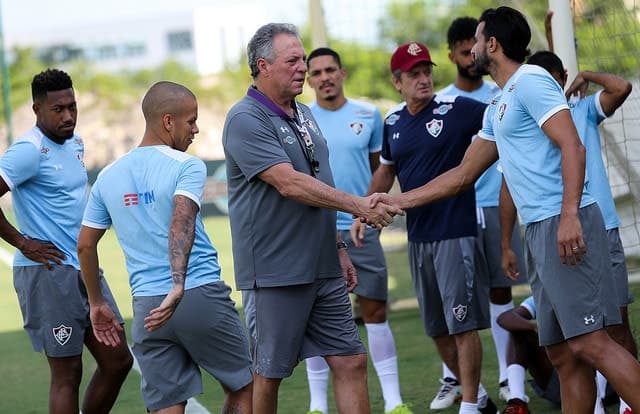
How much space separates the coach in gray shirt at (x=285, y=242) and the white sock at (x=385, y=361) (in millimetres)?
1625

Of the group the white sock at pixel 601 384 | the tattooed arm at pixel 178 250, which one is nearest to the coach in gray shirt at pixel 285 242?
the tattooed arm at pixel 178 250

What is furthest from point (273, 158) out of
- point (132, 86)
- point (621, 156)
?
point (132, 86)

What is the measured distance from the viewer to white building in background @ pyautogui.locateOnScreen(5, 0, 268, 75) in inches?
3740

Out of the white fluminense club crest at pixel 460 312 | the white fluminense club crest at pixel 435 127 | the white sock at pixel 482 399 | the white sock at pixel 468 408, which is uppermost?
the white fluminense club crest at pixel 435 127

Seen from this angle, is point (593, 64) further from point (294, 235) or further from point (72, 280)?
point (72, 280)

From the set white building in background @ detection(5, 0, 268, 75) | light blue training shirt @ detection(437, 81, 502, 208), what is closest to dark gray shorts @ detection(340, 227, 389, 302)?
light blue training shirt @ detection(437, 81, 502, 208)

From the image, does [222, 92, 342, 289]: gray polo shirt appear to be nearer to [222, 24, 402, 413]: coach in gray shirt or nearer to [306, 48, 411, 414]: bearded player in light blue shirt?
[222, 24, 402, 413]: coach in gray shirt

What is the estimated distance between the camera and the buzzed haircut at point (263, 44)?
225 inches

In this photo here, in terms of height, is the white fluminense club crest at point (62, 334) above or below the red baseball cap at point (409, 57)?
below

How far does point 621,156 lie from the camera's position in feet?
26.3

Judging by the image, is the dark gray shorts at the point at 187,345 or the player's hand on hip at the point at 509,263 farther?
the player's hand on hip at the point at 509,263

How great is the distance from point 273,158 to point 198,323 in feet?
2.91

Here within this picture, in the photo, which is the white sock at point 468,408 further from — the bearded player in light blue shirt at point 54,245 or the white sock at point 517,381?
the bearded player in light blue shirt at point 54,245

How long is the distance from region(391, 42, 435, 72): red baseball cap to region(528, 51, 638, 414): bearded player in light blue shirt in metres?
0.89
